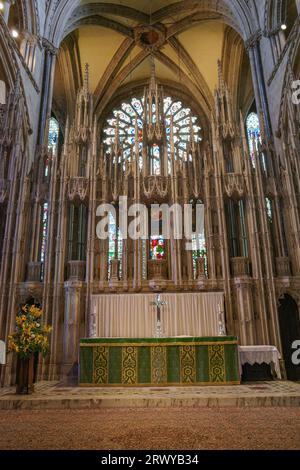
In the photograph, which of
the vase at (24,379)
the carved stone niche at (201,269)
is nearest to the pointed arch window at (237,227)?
the carved stone niche at (201,269)

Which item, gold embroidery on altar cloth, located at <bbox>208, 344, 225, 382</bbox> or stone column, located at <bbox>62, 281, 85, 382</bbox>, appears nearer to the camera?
gold embroidery on altar cloth, located at <bbox>208, 344, 225, 382</bbox>

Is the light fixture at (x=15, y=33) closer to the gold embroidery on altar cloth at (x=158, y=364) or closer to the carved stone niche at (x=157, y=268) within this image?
the carved stone niche at (x=157, y=268)

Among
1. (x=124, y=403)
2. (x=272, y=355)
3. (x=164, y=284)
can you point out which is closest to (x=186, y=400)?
(x=124, y=403)

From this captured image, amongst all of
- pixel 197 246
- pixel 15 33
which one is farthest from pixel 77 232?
pixel 15 33

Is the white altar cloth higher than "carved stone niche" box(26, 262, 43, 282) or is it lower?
lower

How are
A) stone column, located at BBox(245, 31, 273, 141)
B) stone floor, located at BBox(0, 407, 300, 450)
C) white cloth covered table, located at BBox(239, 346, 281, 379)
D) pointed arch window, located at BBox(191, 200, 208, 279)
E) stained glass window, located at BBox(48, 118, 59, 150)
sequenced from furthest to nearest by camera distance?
stained glass window, located at BBox(48, 118, 59, 150) → stone column, located at BBox(245, 31, 273, 141) → pointed arch window, located at BBox(191, 200, 208, 279) → white cloth covered table, located at BBox(239, 346, 281, 379) → stone floor, located at BBox(0, 407, 300, 450)

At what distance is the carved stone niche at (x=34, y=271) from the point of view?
40.8 feet

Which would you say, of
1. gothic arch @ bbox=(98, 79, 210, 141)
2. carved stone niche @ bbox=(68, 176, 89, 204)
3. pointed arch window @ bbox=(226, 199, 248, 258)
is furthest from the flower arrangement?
gothic arch @ bbox=(98, 79, 210, 141)

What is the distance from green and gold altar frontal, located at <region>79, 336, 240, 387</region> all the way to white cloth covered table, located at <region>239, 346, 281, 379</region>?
108 centimetres

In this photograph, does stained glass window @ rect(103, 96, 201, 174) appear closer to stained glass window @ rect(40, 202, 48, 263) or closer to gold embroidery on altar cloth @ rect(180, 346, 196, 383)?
stained glass window @ rect(40, 202, 48, 263)

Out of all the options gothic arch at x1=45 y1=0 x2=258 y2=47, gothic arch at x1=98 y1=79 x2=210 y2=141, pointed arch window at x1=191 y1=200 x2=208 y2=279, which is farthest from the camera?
gothic arch at x1=98 y1=79 x2=210 y2=141

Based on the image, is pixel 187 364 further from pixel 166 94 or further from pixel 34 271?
pixel 166 94

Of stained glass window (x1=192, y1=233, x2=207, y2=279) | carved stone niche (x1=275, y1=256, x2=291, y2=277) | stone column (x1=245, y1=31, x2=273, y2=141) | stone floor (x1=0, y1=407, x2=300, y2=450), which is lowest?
stone floor (x1=0, y1=407, x2=300, y2=450)

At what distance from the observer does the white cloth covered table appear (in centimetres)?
A: 985
